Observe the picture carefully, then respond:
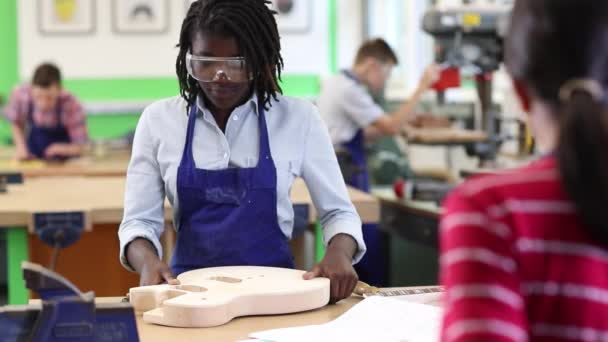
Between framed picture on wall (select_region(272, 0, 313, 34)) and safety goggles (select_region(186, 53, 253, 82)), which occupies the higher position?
framed picture on wall (select_region(272, 0, 313, 34))

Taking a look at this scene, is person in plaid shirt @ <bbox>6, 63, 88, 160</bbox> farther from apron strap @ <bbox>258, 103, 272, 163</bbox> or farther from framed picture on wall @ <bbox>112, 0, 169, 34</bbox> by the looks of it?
apron strap @ <bbox>258, 103, 272, 163</bbox>

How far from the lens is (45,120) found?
7.16 metres

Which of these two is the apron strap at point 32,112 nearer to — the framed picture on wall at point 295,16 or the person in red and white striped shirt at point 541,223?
the framed picture on wall at point 295,16

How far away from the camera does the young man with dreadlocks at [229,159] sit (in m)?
2.30

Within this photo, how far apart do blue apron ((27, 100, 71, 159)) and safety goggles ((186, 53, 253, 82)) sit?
5087 mm

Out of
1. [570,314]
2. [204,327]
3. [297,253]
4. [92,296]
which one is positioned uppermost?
[570,314]

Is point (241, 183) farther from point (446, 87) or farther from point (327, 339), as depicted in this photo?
point (446, 87)

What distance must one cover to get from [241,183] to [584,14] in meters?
1.40

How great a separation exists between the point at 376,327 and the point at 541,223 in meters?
A: 0.83

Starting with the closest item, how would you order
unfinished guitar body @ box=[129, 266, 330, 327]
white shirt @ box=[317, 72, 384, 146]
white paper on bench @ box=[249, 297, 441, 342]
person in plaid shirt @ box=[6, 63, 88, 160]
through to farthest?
1. white paper on bench @ box=[249, 297, 441, 342]
2. unfinished guitar body @ box=[129, 266, 330, 327]
3. white shirt @ box=[317, 72, 384, 146]
4. person in plaid shirt @ box=[6, 63, 88, 160]

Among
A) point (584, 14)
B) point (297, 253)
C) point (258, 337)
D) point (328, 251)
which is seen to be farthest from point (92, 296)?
point (297, 253)

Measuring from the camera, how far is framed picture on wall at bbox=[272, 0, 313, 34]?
29.3 feet

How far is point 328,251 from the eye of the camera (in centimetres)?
225

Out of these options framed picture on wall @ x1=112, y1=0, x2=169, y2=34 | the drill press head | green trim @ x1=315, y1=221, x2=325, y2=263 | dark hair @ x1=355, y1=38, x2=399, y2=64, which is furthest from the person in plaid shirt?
green trim @ x1=315, y1=221, x2=325, y2=263
